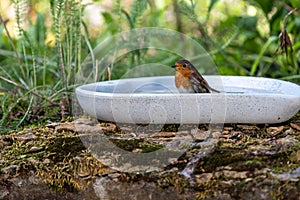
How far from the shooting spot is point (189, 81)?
2096mm

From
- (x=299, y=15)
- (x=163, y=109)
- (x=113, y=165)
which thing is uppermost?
(x=299, y=15)

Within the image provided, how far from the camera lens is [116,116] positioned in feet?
6.23

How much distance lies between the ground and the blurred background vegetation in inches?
17.9

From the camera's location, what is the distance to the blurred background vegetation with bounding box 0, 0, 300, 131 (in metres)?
2.44

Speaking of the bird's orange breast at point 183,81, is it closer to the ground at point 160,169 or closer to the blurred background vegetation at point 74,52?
the ground at point 160,169

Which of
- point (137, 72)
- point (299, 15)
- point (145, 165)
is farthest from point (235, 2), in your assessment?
point (145, 165)

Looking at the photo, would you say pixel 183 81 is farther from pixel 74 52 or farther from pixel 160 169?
pixel 74 52

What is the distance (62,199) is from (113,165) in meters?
0.22

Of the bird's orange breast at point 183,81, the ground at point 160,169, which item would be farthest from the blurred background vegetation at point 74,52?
the bird's orange breast at point 183,81

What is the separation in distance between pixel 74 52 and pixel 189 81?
87cm

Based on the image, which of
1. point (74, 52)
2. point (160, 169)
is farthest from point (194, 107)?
point (74, 52)

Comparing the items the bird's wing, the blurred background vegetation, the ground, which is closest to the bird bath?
the ground

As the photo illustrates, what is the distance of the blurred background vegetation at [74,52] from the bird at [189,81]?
55 cm

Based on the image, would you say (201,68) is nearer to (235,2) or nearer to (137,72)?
(137,72)
